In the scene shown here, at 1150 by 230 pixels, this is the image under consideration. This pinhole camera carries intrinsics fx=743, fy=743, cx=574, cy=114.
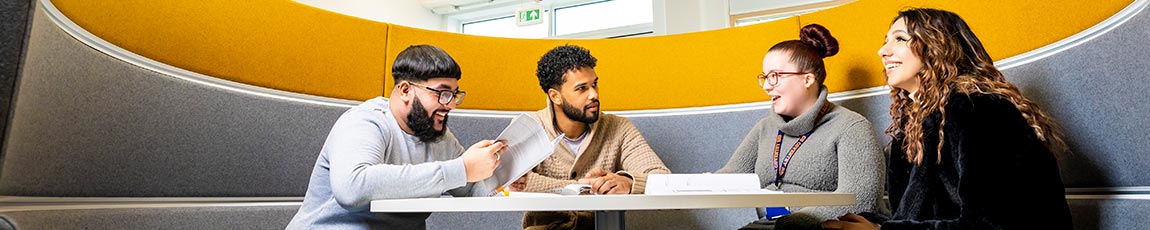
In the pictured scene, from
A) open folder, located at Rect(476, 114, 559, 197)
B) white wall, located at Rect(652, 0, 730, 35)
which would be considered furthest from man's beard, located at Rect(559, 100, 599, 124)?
white wall, located at Rect(652, 0, 730, 35)

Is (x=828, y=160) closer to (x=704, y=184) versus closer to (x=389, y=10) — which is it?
(x=704, y=184)

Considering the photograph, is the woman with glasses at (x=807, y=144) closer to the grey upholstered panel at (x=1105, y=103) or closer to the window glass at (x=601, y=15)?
the grey upholstered panel at (x=1105, y=103)

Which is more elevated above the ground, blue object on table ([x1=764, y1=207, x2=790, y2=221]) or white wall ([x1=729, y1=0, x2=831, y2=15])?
white wall ([x1=729, y1=0, x2=831, y2=15])

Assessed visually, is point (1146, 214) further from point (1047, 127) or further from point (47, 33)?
point (47, 33)

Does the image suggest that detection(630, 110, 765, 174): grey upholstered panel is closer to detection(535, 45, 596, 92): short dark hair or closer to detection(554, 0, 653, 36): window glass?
detection(535, 45, 596, 92): short dark hair

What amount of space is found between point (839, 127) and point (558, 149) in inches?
31.9

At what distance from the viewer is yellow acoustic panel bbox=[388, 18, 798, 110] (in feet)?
8.11

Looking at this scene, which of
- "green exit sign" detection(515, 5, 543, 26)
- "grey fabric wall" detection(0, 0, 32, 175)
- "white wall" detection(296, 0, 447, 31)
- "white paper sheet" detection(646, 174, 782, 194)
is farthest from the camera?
"green exit sign" detection(515, 5, 543, 26)

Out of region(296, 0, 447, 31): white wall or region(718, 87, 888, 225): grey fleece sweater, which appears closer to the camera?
region(718, 87, 888, 225): grey fleece sweater

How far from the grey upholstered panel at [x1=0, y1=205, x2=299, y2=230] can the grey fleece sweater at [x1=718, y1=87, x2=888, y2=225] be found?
1350mm

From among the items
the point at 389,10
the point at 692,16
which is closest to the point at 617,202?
the point at 692,16

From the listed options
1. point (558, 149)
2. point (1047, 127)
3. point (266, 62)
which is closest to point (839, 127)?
point (1047, 127)

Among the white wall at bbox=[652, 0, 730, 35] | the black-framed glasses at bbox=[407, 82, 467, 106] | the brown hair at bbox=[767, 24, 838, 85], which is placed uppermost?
the white wall at bbox=[652, 0, 730, 35]

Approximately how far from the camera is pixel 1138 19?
51.3 inches
